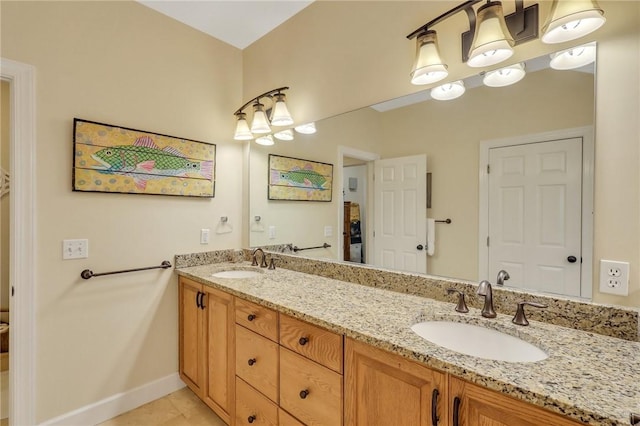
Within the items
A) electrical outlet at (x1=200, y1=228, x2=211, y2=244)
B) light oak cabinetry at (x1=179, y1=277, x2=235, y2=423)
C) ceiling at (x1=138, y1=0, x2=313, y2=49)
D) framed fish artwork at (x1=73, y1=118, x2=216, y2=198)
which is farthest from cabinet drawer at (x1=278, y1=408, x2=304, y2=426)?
ceiling at (x1=138, y1=0, x2=313, y2=49)

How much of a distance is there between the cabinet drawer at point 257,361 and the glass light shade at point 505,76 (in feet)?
5.11

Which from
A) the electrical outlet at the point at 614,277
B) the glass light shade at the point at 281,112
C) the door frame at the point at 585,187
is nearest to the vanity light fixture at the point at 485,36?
the door frame at the point at 585,187

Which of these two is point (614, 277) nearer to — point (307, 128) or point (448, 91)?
point (448, 91)

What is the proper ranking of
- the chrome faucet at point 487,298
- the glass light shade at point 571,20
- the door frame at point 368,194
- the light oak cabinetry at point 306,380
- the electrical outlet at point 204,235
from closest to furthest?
the light oak cabinetry at point 306,380
the glass light shade at point 571,20
the chrome faucet at point 487,298
the door frame at point 368,194
the electrical outlet at point 204,235

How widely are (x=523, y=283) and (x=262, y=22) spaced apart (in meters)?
2.38

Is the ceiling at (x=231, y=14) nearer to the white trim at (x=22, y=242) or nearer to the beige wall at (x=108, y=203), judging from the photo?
the beige wall at (x=108, y=203)

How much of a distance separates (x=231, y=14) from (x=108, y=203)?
5.11ft

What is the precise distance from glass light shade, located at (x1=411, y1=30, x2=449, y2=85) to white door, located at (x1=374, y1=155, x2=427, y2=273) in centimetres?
42

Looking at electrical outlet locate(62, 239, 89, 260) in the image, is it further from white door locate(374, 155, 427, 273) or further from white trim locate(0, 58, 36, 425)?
white door locate(374, 155, 427, 273)

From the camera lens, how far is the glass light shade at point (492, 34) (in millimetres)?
1161

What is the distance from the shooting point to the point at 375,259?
1.79 meters

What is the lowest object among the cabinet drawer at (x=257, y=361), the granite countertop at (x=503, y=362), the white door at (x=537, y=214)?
the cabinet drawer at (x=257, y=361)

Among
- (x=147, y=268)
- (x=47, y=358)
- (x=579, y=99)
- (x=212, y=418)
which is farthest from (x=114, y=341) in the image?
(x=579, y=99)

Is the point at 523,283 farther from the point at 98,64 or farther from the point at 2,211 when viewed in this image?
the point at 2,211
